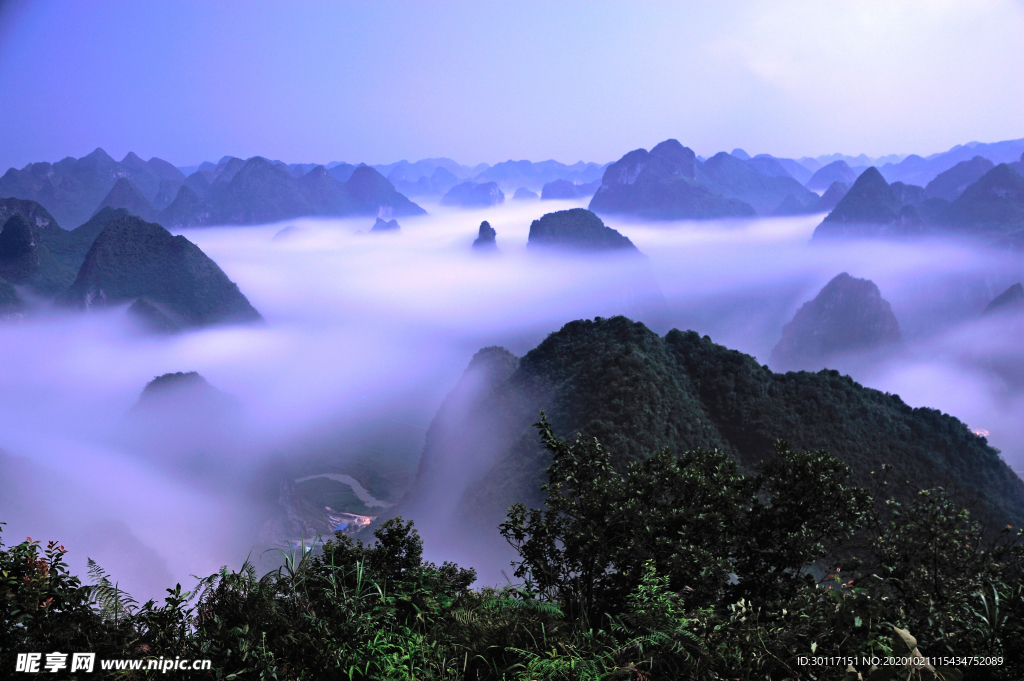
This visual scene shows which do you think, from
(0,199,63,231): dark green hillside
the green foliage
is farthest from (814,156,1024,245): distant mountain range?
(0,199,63,231): dark green hillside

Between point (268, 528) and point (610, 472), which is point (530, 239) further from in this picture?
point (610, 472)

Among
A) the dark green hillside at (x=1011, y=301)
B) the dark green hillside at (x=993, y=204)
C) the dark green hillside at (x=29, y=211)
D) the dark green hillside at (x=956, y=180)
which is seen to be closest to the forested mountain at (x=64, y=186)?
the dark green hillside at (x=29, y=211)

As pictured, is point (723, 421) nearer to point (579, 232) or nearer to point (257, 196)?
point (579, 232)

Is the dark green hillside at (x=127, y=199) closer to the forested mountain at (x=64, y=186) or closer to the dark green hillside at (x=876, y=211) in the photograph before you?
the forested mountain at (x=64, y=186)

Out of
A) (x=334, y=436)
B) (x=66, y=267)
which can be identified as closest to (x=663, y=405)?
(x=334, y=436)

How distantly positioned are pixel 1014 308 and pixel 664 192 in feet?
351

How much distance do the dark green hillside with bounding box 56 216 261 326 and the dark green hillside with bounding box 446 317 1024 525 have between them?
8109 cm

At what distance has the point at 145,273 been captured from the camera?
90.6 metres

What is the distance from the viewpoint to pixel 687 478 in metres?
6.87

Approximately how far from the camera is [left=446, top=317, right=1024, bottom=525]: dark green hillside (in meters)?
26.4

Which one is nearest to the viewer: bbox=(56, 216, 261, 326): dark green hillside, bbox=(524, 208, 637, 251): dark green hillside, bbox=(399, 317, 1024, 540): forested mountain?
bbox=(399, 317, 1024, 540): forested mountain

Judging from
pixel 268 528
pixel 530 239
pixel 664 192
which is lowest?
pixel 268 528

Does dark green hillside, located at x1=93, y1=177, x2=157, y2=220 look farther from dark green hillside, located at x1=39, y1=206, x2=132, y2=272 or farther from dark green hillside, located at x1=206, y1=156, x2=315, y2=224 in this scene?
dark green hillside, located at x1=39, y1=206, x2=132, y2=272

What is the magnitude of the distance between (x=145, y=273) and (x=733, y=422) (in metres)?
94.3
